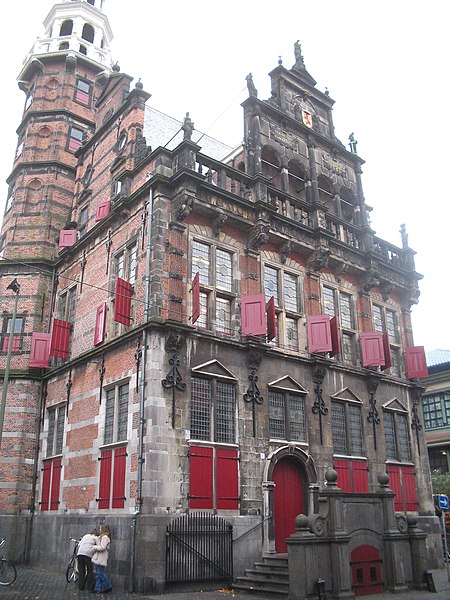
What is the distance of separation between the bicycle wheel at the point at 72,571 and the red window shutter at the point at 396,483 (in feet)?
38.6

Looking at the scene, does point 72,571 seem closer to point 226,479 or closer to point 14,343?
point 226,479

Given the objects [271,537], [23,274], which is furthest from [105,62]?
[271,537]

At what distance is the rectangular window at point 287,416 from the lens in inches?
752

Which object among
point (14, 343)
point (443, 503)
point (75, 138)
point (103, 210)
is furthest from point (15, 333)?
point (443, 503)

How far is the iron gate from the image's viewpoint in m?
15.1

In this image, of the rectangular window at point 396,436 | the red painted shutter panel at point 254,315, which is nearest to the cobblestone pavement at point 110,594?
the rectangular window at point 396,436

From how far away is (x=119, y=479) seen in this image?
16719 millimetres

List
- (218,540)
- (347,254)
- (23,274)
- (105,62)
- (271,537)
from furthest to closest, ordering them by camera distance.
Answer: (105,62) < (23,274) < (347,254) < (271,537) < (218,540)

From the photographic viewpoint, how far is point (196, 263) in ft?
61.7

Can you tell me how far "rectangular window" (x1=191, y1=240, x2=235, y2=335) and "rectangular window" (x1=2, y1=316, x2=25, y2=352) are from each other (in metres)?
10.1

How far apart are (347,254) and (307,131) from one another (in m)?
5.56

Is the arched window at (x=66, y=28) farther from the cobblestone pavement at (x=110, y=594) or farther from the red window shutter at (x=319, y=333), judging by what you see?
the cobblestone pavement at (x=110, y=594)

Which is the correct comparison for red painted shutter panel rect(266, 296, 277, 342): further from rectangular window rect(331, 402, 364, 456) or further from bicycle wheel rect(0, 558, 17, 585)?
bicycle wheel rect(0, 558, 17, 585)

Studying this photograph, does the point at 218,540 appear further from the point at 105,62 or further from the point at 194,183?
the point at 105,62
